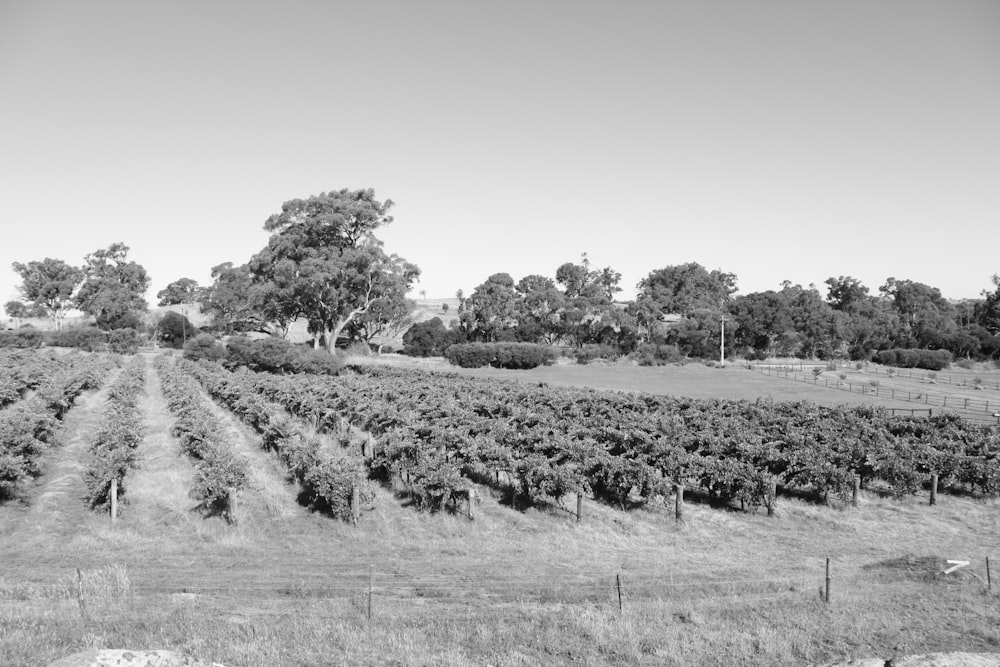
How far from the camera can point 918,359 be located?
88.0m

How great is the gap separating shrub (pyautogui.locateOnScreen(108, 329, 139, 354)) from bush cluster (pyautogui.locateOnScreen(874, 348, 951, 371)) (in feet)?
330

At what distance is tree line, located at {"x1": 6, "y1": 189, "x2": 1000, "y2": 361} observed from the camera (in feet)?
244

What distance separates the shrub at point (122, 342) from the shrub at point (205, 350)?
73.8ft

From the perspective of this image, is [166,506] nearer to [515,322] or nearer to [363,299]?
[363,299]

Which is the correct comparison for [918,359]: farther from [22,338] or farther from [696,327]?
[22,338]

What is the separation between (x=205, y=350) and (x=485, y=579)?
62738 millimetres

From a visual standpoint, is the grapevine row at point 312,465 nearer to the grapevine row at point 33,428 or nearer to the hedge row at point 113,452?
the hedge row at point 113,452

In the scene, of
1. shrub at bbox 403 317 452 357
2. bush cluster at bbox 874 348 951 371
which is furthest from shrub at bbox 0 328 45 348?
bush cluster at bbox 874 348 951 371

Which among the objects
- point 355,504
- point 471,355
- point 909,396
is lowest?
point 355,504

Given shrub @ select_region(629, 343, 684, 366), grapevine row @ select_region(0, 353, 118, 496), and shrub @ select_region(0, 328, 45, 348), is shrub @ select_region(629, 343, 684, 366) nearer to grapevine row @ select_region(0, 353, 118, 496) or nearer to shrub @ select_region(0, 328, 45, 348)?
grapevine row @ select_region(0, 353, 118, 496)

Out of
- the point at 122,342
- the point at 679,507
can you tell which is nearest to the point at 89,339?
the point at 122,342

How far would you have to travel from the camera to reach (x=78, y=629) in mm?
10820


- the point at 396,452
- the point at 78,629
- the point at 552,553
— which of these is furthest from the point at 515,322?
the point at 78,629

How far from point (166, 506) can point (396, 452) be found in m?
7.43
